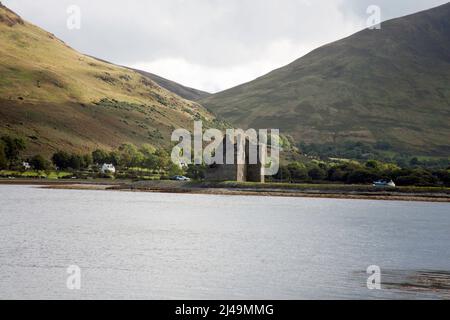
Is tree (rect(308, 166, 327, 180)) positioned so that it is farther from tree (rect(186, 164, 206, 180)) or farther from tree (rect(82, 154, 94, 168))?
tree (rect(82, 154, 94, 168))

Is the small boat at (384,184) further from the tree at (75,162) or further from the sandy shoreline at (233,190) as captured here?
the tree at (75,162)

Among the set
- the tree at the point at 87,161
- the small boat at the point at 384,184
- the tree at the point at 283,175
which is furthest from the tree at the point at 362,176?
the tree at the point at 87,161

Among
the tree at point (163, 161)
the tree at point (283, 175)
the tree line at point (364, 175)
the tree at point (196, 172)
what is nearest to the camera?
the tree line at point (364, 175)

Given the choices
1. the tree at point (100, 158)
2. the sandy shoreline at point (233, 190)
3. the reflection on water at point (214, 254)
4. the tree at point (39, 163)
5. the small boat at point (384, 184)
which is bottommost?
the reflection on water at point (214, 254)

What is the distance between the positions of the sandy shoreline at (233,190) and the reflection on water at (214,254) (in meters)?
43.5

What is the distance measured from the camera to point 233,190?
5551 inches

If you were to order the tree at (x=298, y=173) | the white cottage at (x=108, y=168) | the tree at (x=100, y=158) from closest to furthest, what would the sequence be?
1. the tree at (x=298, y=173)
2. the white cottage at (x=108, y=168)
3. the tree at (x=100, y=158)

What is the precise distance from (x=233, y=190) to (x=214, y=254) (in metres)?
94.6

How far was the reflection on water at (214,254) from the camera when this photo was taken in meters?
33.4

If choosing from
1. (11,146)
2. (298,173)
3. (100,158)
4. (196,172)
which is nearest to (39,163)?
(11,146)

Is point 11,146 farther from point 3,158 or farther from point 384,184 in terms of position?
point 384,184

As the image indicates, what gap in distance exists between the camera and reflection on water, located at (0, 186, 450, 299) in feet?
110

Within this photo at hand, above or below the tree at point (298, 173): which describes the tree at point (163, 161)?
above
